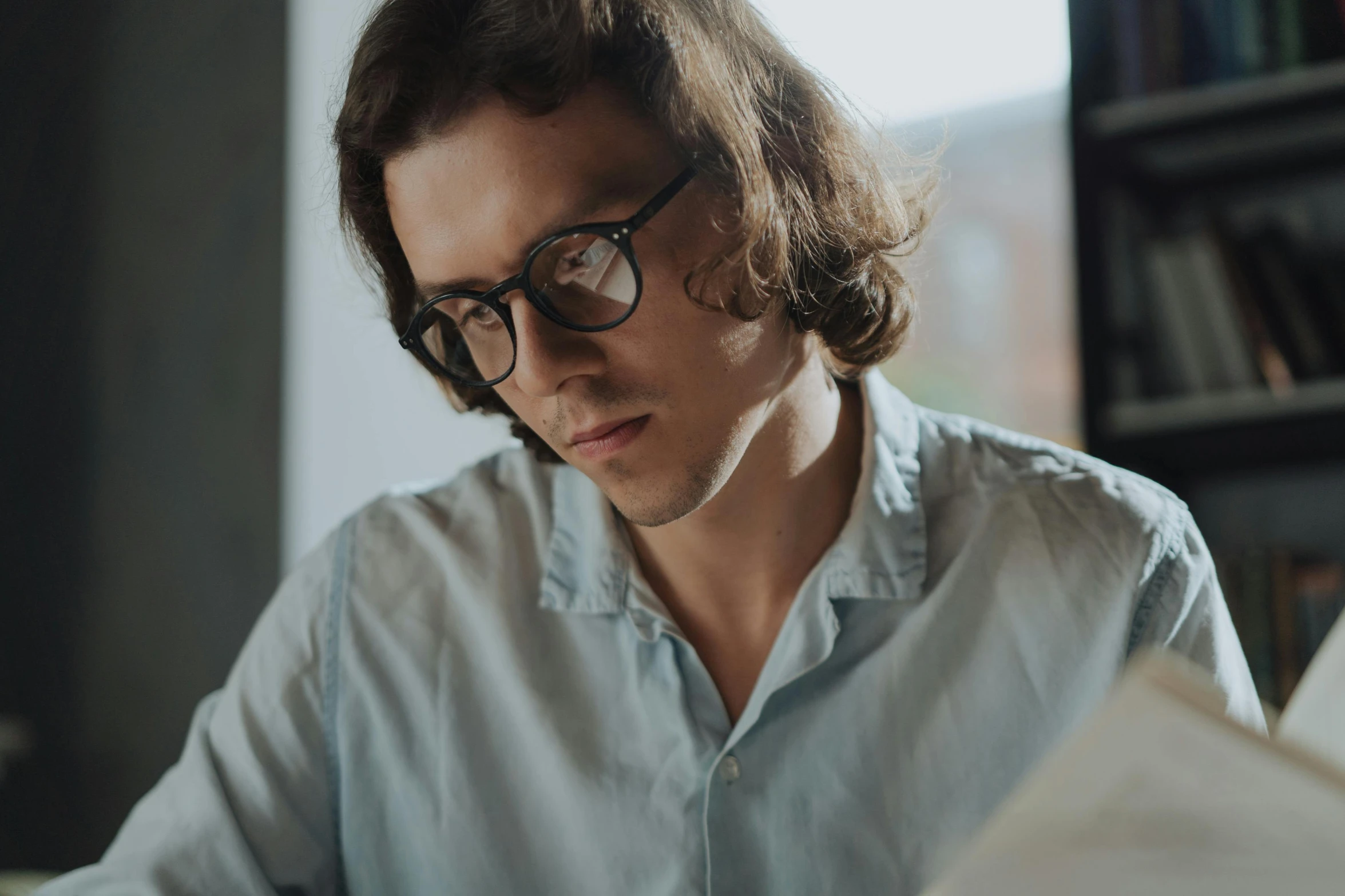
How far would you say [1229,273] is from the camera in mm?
1835

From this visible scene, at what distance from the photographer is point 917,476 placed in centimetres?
112

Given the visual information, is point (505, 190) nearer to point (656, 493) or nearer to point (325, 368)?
point (656, 493)

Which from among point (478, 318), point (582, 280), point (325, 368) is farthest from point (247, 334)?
point (582, 280)

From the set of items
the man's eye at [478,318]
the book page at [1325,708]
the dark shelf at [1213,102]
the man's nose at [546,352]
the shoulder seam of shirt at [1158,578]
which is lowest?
the shoulder seam of shirt at [1158,578]

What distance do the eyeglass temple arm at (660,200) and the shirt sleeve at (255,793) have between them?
0.50m

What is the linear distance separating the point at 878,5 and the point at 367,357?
1.78 m

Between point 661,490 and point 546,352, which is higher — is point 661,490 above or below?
below

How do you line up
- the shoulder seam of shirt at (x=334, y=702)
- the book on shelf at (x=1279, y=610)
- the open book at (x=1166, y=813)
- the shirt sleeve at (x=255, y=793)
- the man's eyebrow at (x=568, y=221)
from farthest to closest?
the book on shelf at (x=1279, y=610) → the shoulder seam of shirt at (x=334, y=702) → the shirt sleeve at (x=255, y=793) → the man's eyebrow at (x=568, y=221) → the open book at (x=1166, y=813)

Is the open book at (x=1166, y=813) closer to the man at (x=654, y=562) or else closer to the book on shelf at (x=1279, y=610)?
the man at (x=654, y=562)

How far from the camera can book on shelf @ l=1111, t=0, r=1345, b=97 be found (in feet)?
5.84

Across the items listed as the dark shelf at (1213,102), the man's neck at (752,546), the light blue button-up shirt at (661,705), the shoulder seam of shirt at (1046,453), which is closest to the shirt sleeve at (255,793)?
the light blue button-up shirt at (661,705)

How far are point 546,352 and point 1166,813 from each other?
60 centimetres

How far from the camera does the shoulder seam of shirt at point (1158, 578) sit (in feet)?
3.29

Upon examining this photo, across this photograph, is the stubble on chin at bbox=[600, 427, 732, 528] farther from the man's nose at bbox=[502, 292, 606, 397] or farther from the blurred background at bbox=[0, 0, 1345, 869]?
the blurred background at bbox=[0, 0, 1345, 869]
